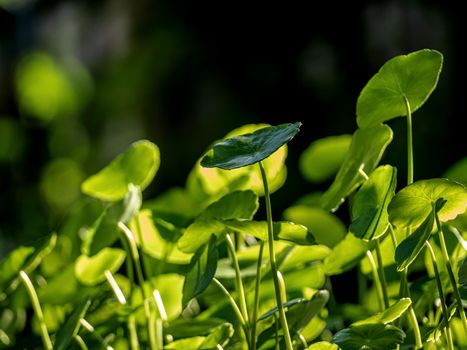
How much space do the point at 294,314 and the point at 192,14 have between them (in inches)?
73.2

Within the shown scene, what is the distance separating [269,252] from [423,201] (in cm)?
7

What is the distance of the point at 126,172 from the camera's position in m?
0.43

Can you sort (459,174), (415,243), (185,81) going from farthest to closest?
(185,81) → (459,174) → (415,243)

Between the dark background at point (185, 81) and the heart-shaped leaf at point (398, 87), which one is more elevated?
the heart-shaped leaf at point (398, 87)

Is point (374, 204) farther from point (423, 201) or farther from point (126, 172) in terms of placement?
point (126, 172)

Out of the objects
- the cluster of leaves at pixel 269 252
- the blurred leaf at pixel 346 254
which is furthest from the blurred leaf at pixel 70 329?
the blurred leaf at pixel 346 254

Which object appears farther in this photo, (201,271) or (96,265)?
(96,265)

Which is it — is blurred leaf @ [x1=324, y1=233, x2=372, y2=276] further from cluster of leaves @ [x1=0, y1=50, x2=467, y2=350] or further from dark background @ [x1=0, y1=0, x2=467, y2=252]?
dark background @ [x1=0, y1=0, x2=467, y2=252]

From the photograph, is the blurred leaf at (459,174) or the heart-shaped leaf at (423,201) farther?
the blurred leaf at (459,174)

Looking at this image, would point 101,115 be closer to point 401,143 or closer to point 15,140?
point 15,140

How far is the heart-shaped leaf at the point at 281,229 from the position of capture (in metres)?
0.32

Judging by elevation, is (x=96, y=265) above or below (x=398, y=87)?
below

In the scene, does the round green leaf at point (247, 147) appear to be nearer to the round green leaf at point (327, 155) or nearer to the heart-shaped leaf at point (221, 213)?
the heart-shaped leaf at point (221, 213)

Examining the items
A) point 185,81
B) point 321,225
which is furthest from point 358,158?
point 185,81
